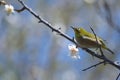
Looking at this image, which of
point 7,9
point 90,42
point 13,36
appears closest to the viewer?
point 90,42

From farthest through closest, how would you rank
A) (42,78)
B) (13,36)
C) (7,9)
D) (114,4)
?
1. (13,36)
2. (42,78)
3. (114,4)
4. (7,9)

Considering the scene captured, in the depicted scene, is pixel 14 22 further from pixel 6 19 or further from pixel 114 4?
pixel 114 4

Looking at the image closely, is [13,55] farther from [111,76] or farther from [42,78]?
[111,76]

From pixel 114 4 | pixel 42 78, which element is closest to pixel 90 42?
pixel 114 4

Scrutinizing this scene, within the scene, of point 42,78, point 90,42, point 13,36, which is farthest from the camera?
point 13,36

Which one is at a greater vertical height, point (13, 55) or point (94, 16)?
point (94, 16)

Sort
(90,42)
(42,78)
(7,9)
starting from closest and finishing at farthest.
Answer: (90,42) < (7,9) < (42,78)

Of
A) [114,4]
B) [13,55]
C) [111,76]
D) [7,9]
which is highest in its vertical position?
[7,9]

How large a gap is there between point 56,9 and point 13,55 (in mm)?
888

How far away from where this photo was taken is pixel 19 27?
5.79 m

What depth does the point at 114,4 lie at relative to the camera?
487cm

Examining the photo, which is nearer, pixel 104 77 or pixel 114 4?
pixel 114 4

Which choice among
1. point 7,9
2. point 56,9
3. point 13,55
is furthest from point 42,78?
point 7,9

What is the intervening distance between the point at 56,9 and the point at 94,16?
54 centimetres
